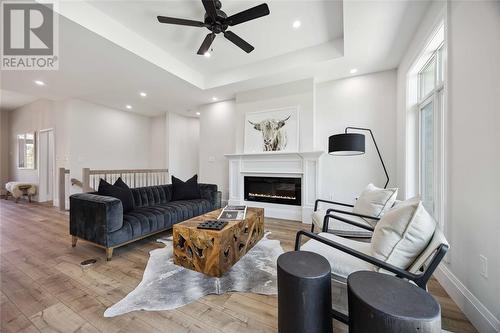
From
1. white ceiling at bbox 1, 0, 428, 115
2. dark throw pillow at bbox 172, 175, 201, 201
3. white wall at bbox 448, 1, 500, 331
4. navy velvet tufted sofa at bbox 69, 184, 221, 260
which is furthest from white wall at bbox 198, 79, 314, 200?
white wall at bbox 448, 1, 500, 331

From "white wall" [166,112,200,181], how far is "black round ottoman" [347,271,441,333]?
19.8 feet

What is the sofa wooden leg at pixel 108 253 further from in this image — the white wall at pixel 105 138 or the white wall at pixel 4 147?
the white wall at pixel 4 147

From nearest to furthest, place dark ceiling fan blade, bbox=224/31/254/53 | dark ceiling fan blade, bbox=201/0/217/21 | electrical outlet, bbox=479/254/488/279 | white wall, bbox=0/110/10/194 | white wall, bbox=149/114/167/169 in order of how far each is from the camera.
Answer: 1. electrical outlet, bbox=479/254/488/279
2. dark ceiling fan blade, bbox=201/0/217/21
3. dark ceiling fan blade, bbox=224/31/254/53
4. white wall, bbox=149/114/167/169
5. white wall, bbox=0/110/10/194

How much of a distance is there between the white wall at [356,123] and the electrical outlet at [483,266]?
99.0 inches

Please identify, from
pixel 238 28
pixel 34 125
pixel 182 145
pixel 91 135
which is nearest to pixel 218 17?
pixel 238 28

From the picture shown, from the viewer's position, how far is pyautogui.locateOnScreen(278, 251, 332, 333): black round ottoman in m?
1.10

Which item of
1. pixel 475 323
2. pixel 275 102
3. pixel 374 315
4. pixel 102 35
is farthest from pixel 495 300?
pixel 102 35

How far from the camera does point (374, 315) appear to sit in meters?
0.86

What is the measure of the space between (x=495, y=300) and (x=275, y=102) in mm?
3901

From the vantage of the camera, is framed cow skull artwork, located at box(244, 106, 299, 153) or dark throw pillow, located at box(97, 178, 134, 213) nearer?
dark throw pillow, located at box(97, 178, 134, 213)

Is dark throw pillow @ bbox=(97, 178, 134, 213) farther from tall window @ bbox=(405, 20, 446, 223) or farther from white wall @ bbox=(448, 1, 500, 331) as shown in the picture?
tall window @ bbox=(405, 20, 446, 223)

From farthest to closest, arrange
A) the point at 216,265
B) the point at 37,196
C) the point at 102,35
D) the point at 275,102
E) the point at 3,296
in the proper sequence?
the point at 37,196 → the point at 275,102 → the point at 102,35 → the point at 216,265 → the point at 3,296

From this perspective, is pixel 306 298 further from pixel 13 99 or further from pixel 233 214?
pixel 13 99

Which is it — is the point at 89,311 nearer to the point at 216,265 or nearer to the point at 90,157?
the point at 216,265
